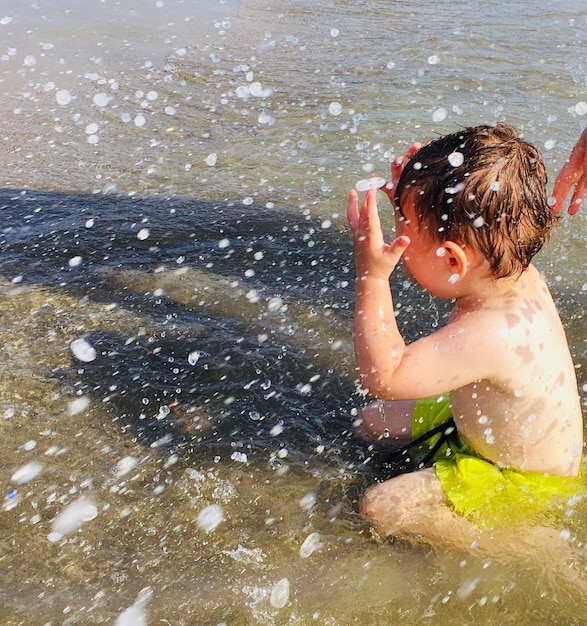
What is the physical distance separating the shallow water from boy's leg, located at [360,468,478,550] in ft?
0.18

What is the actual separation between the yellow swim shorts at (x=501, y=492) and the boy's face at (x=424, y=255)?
604 mm

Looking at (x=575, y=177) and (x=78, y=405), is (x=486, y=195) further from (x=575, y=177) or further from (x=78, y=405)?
(x=78, y=405)

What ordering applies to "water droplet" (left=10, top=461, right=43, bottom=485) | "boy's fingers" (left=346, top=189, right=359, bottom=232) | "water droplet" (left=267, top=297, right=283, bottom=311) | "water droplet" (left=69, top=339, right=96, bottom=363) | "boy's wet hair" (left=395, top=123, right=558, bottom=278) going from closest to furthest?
"boy's wet hair" (left=395, top=123, right=558, bottom=278) → "boy's fingers" (left=346, top=189, right=359, bottom=232) → "water droplet" (left=10, top=461, right=43, bottom=485) → "water droplet" (left=69, top=339, right=96, bottom=363) → "water droplet" (left=267, top=297, right=283, bottom=311)

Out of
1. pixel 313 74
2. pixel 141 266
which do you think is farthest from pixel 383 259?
pixel 313 74

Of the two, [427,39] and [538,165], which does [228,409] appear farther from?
[427,39]

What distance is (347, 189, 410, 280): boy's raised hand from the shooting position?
2.05 m

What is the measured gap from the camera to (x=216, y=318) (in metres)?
3.44

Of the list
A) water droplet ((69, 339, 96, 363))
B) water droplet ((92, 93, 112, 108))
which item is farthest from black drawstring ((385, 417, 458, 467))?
water droplet ((92, 93, 112, 108))

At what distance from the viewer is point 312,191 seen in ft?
15.3

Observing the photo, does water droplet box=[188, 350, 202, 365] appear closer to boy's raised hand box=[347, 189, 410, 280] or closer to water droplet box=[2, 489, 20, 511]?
water droplet box=[2, 489, 20, 511]

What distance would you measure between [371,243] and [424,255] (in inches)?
6.8

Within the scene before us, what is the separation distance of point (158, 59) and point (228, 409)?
5.65 metres

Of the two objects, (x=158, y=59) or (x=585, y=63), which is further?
(x=158, y=59)

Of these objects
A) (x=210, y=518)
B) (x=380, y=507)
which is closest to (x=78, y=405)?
(x=210, y=518)
